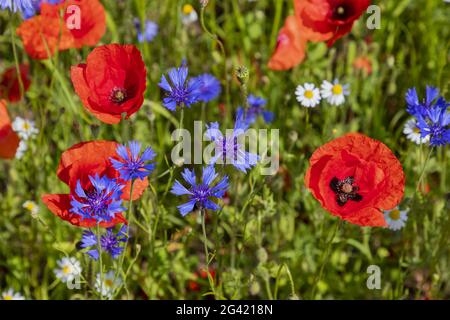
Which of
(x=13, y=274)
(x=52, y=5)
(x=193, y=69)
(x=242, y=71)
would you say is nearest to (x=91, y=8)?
(x=52, y=5)

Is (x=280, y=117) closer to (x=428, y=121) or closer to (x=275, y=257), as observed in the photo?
(x=275, y=257)

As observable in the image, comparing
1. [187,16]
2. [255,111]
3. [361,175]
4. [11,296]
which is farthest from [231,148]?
[187,16]

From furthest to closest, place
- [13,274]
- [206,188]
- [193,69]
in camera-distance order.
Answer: [193,69] → [13,274] → [206,188]

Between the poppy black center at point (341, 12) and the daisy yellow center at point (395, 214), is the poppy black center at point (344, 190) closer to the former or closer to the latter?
the daisy yellow center at point (395, 214)

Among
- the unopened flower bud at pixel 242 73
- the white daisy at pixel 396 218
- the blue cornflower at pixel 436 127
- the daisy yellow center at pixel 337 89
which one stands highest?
the daisy yellow center at pixel 337 89

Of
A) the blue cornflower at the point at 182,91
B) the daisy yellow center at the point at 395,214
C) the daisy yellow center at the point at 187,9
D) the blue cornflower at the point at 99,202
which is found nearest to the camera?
the blue cornflower at the point at 99,202

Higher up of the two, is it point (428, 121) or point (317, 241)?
point (428, 121)

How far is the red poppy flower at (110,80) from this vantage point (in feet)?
4.91

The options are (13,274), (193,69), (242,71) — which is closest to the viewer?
(242,71)

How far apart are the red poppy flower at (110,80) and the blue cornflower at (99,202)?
167 millimetres

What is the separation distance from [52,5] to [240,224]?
98 cm

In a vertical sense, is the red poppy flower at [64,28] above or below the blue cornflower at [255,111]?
above

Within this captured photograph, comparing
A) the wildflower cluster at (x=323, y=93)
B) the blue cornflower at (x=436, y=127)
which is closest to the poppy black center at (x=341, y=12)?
the wildflower cluster at (x=323, y=93)

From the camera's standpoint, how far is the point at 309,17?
1.96 meters
